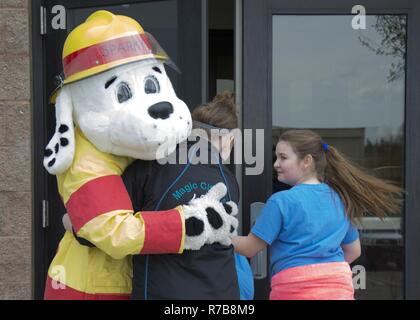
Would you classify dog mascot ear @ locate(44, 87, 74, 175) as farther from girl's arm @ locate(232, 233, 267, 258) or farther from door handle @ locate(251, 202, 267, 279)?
door handle @ locate(251, 202, 267, 279)

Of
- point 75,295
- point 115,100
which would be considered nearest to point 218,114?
point 115,100

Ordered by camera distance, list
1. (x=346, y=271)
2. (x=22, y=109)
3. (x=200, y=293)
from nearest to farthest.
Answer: (x=200, y=293) < (x=346, y=271) < (x=22, y=109)

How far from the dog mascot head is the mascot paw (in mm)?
207

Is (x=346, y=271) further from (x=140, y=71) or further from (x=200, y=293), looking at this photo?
(x=140, y=71)

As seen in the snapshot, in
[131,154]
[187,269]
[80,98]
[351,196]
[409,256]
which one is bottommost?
[409,256]

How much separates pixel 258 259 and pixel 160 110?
1.71 meters

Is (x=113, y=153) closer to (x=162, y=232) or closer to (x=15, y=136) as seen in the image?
(x=162, y=232)

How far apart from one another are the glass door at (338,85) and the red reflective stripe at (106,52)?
1441 mm

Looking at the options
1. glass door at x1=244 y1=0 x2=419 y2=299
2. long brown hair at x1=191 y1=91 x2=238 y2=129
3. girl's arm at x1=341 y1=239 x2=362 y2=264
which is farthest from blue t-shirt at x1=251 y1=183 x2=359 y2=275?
glass door at x1=244 y1=0 x2=419 y2=299

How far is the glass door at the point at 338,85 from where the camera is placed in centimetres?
317

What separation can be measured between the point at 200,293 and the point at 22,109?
201 centimetres

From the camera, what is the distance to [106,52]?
1.77 meters

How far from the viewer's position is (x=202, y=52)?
127 inches
